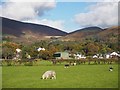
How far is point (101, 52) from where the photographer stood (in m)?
114

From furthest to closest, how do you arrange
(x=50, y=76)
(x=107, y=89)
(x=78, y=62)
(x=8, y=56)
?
(x=8, y=56), (x=78, y=62), (x=50, y=76), (x=107, y=89)

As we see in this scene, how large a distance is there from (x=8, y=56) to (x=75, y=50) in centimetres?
3776

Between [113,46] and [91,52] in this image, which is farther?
[113,46]

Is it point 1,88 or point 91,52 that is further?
point 91,52

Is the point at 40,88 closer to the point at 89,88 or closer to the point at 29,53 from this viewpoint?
the point at 89,88

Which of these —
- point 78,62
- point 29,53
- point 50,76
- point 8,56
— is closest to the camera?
point 50,76

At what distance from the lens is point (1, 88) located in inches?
572

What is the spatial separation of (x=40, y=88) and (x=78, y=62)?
36.1 metres

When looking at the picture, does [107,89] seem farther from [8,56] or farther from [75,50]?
[75,50]

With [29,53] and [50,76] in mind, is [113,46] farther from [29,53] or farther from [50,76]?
[50,76]

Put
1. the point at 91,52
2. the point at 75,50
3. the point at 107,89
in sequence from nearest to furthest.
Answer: the point at 107,89
the point at 91,52
the point at 75,50

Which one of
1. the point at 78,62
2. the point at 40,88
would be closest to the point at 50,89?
the point at 40,88

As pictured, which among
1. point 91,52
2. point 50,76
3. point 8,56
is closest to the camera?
point 50,76

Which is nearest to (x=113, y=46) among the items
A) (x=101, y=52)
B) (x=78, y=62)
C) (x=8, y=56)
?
(x=101, y=52)
